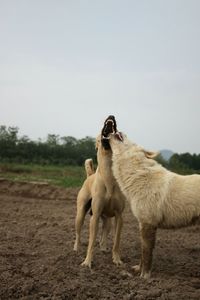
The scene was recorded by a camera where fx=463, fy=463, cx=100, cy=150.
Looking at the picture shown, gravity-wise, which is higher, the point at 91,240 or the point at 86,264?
the point at 91,240

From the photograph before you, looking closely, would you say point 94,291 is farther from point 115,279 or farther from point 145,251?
point 145,251

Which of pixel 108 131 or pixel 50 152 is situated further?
pixel 50 152

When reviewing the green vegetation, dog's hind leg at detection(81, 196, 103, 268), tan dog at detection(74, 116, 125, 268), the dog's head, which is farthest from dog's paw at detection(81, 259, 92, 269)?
the green vegetation

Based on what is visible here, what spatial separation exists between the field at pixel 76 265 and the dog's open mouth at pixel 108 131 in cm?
188

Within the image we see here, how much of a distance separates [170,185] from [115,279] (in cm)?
156

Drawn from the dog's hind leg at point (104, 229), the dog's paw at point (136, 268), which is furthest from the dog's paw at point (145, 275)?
the dog's hind leg at point (104, 229)

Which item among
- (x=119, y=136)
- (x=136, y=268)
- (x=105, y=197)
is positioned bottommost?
(x=136, y=268)

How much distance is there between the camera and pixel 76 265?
6770mm

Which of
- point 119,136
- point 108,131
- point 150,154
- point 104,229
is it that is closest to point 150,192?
point 150,154

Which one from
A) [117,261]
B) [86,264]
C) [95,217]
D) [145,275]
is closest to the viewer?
[145,275]

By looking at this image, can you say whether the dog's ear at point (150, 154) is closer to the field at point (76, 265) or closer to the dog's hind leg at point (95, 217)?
the dog's hind leg at point (95, 217)

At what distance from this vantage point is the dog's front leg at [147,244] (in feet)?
22.1

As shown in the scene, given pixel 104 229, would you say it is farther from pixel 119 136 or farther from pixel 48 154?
pixel 48 154

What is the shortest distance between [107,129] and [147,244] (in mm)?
1815
